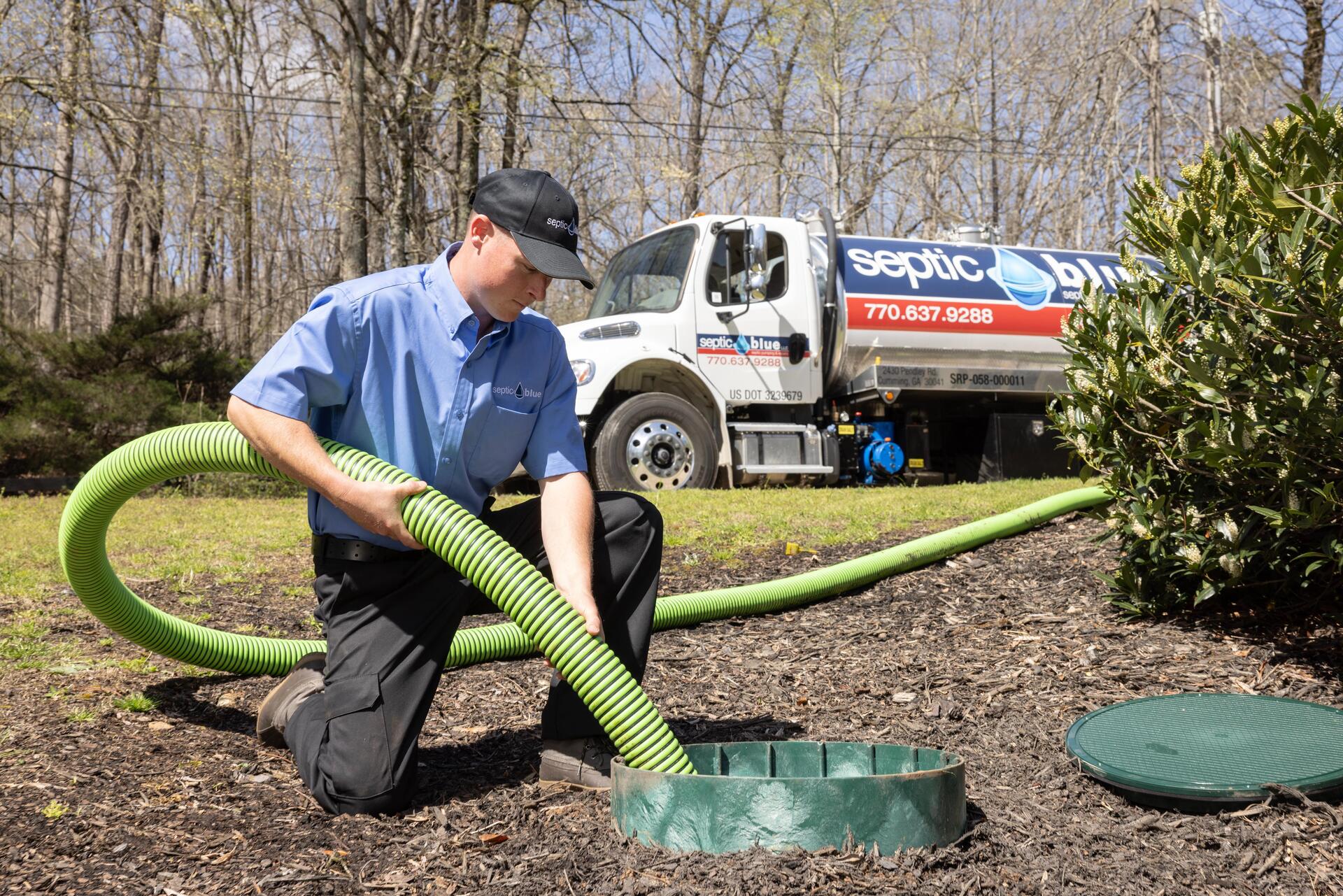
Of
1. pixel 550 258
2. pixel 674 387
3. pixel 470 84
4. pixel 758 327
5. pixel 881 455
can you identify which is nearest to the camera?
pixel 550 258

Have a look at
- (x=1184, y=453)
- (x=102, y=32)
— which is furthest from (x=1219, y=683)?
(x=102, y=32)

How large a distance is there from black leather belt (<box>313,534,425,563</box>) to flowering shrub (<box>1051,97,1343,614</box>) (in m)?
2.44

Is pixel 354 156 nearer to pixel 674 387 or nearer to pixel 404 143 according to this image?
pixel 404 143

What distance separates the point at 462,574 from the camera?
8.88 ft

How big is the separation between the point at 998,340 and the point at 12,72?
14015 mm

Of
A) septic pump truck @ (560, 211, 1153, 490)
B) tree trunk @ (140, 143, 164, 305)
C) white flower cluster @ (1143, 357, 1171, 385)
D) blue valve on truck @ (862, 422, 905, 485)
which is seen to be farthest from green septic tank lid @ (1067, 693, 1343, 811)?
tree trunk @ (140, 143, 164, 305)

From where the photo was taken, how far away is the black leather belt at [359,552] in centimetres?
291

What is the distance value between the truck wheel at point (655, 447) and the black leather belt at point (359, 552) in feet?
23.0

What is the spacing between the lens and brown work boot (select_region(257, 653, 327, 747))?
3.23 m

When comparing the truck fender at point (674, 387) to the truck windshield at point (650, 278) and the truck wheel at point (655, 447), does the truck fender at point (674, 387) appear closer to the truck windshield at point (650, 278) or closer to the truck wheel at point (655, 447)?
the truck wheel at point (655, 447)

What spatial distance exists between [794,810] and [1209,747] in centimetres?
138

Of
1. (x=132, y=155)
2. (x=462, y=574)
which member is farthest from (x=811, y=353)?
(x=132, y=155)

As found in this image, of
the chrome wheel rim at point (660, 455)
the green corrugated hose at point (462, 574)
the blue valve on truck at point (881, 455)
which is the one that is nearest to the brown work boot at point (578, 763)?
the green corrugated hose at point (462, 574)

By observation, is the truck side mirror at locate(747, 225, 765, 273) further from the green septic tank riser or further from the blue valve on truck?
the green septic tank riser
